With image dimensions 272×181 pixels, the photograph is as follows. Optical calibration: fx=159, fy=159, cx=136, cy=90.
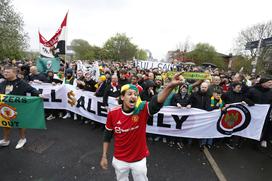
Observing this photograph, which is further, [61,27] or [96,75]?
[96,75]

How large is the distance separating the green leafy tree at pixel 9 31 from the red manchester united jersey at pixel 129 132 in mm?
28644

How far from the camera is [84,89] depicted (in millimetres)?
5488

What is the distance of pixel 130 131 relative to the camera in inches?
75.9

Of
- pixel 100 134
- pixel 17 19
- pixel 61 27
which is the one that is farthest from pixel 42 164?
pixel 17 19

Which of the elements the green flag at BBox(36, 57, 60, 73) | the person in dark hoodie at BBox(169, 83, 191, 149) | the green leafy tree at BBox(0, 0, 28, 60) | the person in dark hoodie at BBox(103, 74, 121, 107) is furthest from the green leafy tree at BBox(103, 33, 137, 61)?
the person in dark hoodie at BBox(169, 83, 191, 149)

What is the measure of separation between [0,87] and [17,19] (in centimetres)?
2637

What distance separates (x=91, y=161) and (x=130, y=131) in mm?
2073

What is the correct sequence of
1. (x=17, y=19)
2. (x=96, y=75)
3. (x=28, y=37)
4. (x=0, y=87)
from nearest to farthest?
(x=0, y=87) < (x=96, y=75) < (x=17, y=19) < (x=28, y=37)

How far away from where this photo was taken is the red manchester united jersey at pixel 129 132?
6.23 ft

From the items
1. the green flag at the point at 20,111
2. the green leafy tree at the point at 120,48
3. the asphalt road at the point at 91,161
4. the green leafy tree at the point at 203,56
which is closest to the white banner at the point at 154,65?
the asphalt road at the point at 91,161

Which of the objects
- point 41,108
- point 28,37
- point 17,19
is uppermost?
point 17,19

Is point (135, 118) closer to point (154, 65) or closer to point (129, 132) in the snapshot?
point (129, 132)

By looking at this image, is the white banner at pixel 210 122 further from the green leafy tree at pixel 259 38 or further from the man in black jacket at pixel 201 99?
the green leafy tree at pixel 259 38

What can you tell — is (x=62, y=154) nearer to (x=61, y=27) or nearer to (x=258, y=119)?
(x=61, y=27)
